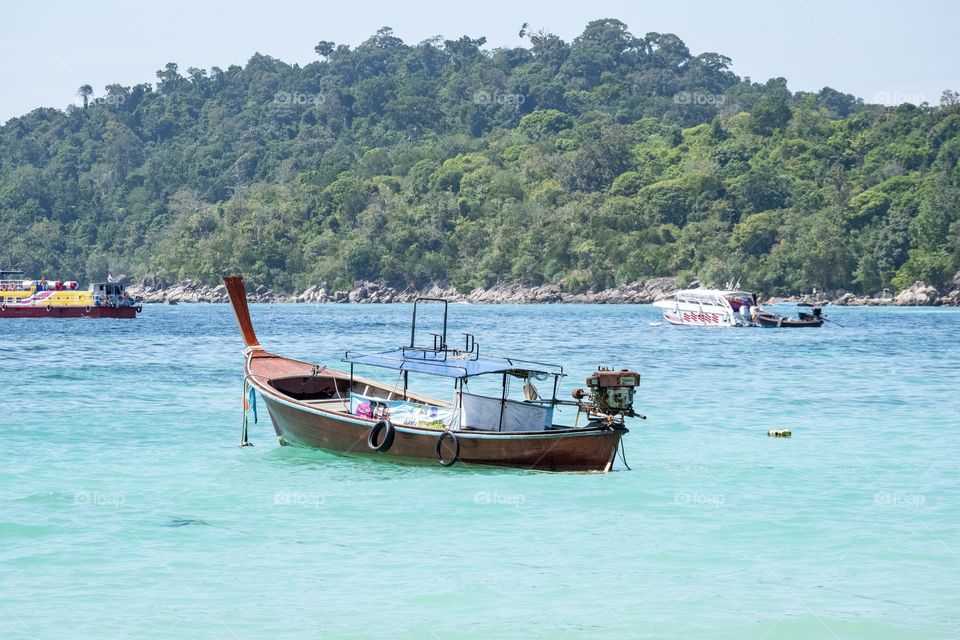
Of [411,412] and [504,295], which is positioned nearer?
[411,412]

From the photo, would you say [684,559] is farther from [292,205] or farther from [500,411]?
[292,205]

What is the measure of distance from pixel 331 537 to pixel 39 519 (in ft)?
16.1

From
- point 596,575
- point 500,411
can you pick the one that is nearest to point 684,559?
point 596,575

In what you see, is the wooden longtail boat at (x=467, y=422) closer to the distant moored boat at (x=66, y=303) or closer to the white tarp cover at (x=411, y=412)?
the white tarp cover at (x=411, y=412)

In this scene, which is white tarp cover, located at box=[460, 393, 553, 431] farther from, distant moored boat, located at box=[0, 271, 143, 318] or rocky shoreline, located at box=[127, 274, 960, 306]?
rocky shoreline, located at box=[127, 274, 960, 306]

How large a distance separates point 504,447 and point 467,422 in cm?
108

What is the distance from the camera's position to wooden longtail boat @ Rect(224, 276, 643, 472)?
71.2ft

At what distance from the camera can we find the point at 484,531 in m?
18.9

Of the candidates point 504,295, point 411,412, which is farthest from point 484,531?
point 504,295

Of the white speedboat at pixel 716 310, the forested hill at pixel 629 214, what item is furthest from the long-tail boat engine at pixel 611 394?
the forested hill at pixel 629 214

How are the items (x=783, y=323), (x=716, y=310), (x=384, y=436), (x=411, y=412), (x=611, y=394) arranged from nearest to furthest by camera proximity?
(x=611, y=394)
(x=384, y=436)
(x=411, y=412)
(x=783, y=323)
(x=716, y=310)

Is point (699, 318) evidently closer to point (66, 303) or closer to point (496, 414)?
point (66, 303)

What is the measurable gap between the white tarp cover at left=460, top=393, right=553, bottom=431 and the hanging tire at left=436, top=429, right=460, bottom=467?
0.60m

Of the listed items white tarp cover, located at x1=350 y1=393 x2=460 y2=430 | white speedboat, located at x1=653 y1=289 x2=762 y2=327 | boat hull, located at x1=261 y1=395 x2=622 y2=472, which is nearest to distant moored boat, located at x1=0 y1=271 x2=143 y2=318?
white speedboat, located at x1=653 y1=289 x2=762 y2=327
